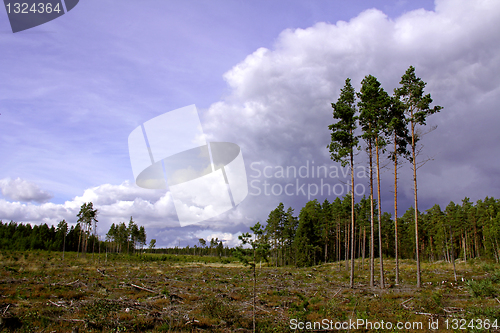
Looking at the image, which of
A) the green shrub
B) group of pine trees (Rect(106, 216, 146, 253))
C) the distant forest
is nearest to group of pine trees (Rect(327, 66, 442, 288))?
the green shrub

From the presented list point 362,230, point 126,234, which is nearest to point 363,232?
point 362,230

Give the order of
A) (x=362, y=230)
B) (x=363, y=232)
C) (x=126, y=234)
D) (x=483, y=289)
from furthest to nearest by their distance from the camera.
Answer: (x=126, y=234) → (x=362, y=230) → (x=363, y=232) → (x=483, y=289)

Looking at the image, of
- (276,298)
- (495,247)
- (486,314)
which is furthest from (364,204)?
(486,314)

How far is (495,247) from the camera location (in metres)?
53.8

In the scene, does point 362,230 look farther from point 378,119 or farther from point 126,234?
point 126,234

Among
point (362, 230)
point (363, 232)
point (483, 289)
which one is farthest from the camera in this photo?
point (362, 230)

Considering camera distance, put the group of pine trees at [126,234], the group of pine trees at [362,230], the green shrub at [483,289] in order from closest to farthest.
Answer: the green shrub at [483,289]
the group of pine trees at [362,230]
the group of pine trees at [126,234]

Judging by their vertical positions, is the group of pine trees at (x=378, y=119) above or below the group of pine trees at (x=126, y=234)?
above

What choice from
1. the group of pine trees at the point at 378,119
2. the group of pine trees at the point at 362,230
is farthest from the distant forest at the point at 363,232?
the group of pine trees at the point at 378,119

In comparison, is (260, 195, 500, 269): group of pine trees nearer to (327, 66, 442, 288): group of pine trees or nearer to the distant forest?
the distant forest

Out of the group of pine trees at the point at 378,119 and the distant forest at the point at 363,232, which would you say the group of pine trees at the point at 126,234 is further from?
the group of pine trees at the point at 378,119

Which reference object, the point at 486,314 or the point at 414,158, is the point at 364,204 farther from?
the point at 486,314

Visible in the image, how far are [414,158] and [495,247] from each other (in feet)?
160

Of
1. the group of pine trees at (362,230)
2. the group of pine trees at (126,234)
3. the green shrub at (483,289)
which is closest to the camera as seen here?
the green shrub at (483,289)
